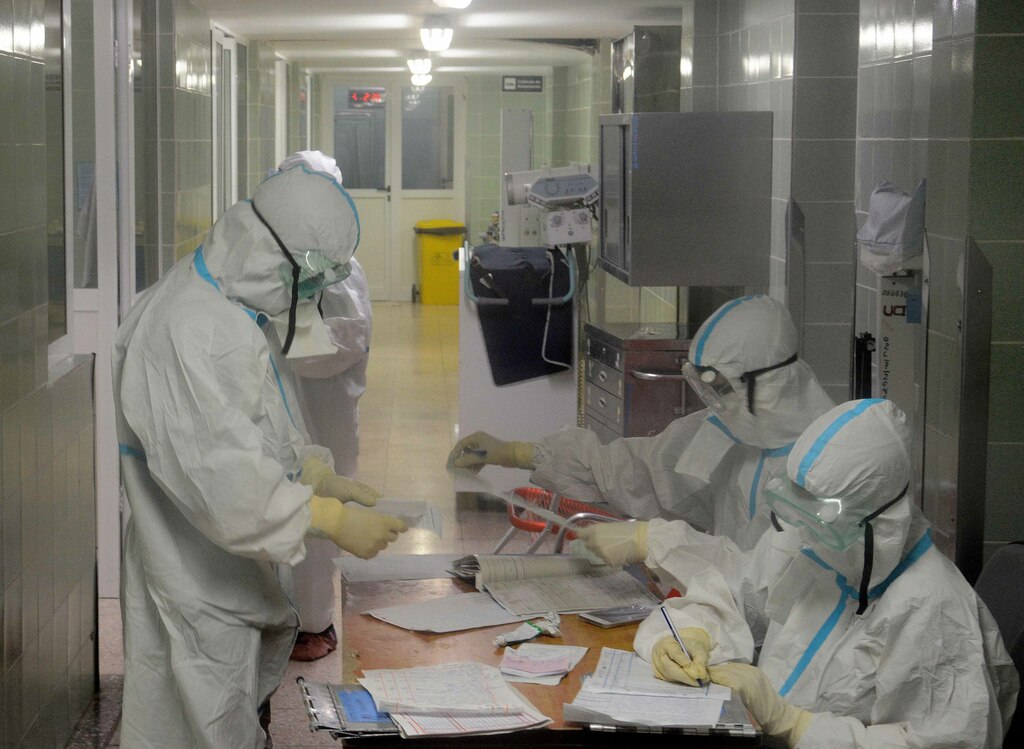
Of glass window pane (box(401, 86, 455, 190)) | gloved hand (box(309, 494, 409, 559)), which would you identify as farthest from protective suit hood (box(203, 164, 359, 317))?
glass window pane (box(401, 86, 455, 190))

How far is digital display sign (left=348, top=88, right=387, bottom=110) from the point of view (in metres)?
13.5

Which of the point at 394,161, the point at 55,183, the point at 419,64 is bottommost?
the point at 55,183

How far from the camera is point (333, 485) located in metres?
2.74

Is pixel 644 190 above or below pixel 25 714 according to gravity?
above

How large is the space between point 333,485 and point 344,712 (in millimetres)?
865

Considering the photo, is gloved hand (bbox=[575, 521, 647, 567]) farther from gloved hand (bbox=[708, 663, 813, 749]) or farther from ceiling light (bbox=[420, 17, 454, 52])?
ceiling light (bbox=[420, 17, 454, 52])

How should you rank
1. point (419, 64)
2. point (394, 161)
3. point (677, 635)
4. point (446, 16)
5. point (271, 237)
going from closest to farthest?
point (677, 635) < point (271, 237) < point (446, 16) < point (419, 64) < point (394, 161)

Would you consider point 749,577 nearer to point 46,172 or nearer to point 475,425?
point 46,172

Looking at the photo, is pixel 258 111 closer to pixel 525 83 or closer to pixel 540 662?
pixel 525 83

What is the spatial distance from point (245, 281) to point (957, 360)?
4.96 ft

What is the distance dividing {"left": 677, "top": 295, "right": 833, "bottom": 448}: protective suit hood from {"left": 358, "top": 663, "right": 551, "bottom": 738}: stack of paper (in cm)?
97

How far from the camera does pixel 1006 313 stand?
2.65 metres

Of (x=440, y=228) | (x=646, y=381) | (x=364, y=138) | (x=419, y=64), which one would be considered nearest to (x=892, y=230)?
(x=646, y=381)

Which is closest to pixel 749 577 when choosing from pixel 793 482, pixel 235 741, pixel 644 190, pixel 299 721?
pixel 793 482
